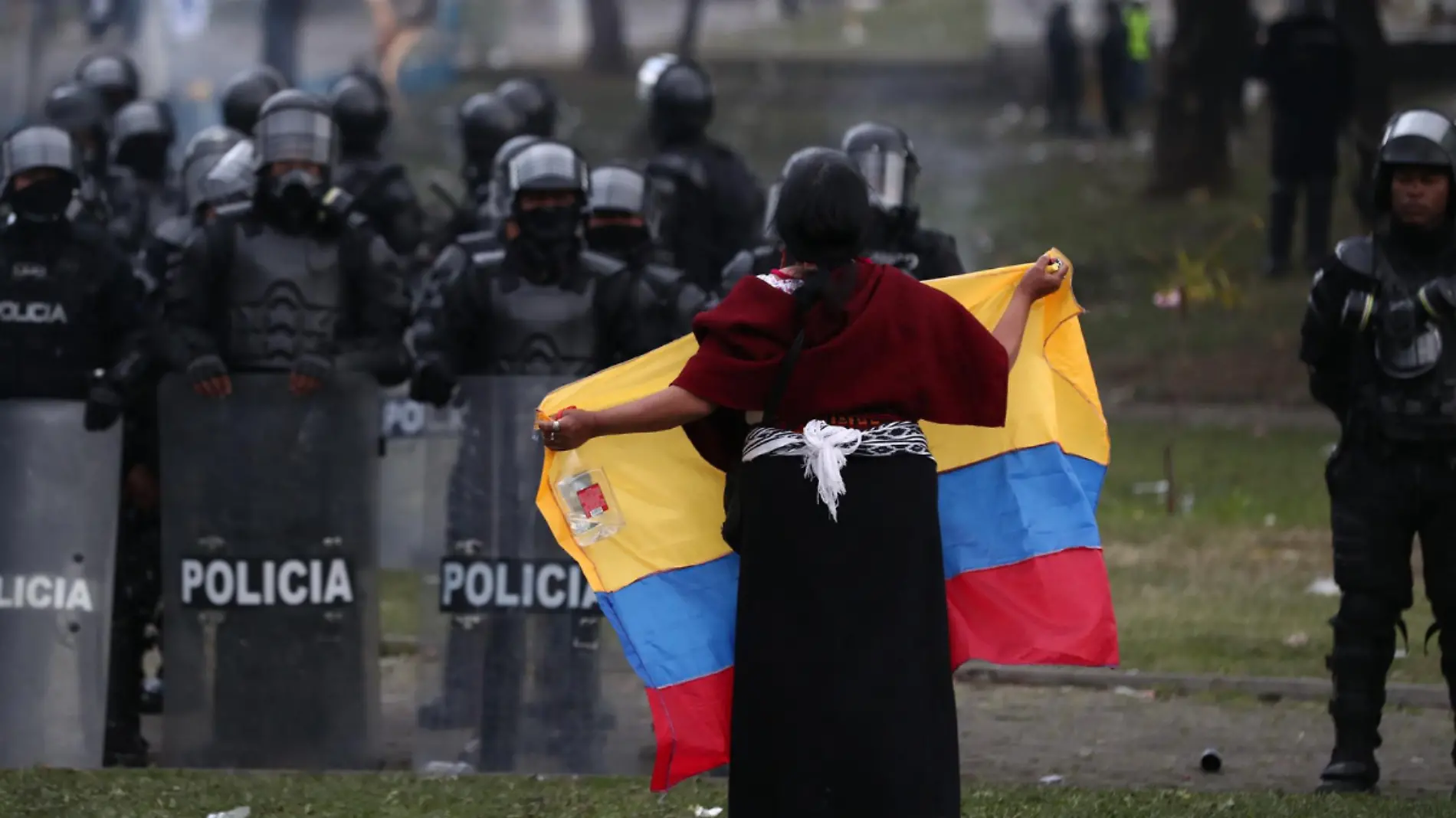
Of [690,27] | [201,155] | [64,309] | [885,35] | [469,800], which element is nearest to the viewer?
[469,800]

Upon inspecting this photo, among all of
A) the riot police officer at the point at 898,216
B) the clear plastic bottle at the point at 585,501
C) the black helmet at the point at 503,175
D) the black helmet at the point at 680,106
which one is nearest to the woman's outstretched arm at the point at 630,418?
the clear plastic bottle at the point at 585,501

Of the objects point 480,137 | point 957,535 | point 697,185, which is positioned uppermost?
point 480,137

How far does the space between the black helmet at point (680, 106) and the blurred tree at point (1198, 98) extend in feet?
40.1

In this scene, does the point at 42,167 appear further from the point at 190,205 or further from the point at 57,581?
the point at 190,205

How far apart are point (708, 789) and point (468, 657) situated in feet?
3.13

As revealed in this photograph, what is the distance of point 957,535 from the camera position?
653 centimetres

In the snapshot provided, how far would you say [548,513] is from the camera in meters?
6.37

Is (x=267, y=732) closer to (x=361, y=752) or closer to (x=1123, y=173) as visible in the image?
(x=361, y=752)

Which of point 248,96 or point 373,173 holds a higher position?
point 248,96

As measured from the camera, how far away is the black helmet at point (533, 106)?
13.7m

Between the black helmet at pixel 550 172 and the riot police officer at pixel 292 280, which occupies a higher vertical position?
the black helmet at pixel 550 172

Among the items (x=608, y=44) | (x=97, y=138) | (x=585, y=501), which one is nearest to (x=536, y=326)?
(x=585, y=501)

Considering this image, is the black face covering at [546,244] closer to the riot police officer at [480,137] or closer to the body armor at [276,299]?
the body armor at [276,299]

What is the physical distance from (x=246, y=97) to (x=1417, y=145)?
26.0ft
